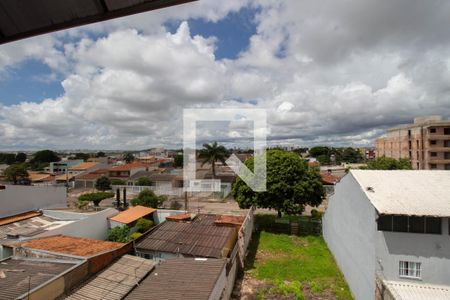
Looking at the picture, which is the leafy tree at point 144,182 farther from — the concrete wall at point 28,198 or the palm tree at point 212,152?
the concrete wall at point 28,198

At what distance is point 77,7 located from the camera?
1675 mm

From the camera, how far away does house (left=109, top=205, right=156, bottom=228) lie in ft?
57.1

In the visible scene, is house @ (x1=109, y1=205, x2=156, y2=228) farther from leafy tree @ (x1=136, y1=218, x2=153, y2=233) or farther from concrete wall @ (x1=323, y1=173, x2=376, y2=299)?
concrete wall @ (x1=323, y1=173, x2=376, y2=299)

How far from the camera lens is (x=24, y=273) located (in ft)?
29.9

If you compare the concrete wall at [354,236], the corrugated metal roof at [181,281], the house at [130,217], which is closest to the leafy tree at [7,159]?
the house at [130,217]

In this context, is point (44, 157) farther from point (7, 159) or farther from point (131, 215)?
point (131, 215)

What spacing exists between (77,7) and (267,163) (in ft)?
57.8

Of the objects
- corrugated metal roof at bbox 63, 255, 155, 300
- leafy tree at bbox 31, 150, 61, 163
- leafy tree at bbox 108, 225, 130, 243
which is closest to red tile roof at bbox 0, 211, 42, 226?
leafy tree at bbox 108, 225, 130, 243

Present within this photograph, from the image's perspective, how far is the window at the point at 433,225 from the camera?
29.2 feet

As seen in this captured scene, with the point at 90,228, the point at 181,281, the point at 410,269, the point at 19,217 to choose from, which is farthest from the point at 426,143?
the point at 19,217

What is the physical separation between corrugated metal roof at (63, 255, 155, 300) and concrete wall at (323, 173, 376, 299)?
8065 millimetres

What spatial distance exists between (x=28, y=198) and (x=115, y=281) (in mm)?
13122

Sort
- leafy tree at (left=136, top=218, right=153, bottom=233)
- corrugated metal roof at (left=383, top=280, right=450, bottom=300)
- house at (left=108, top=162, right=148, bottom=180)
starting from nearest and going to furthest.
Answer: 1. corrugated metal roof at (left=383, top=280, right=450, bottom=300)
2. leafy tree at (left=136, top=218, right=153, bottom=233)
3. house at (left=108, top=162, right=148, bottom=180)

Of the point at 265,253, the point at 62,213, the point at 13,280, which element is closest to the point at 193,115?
the point at 265,253
